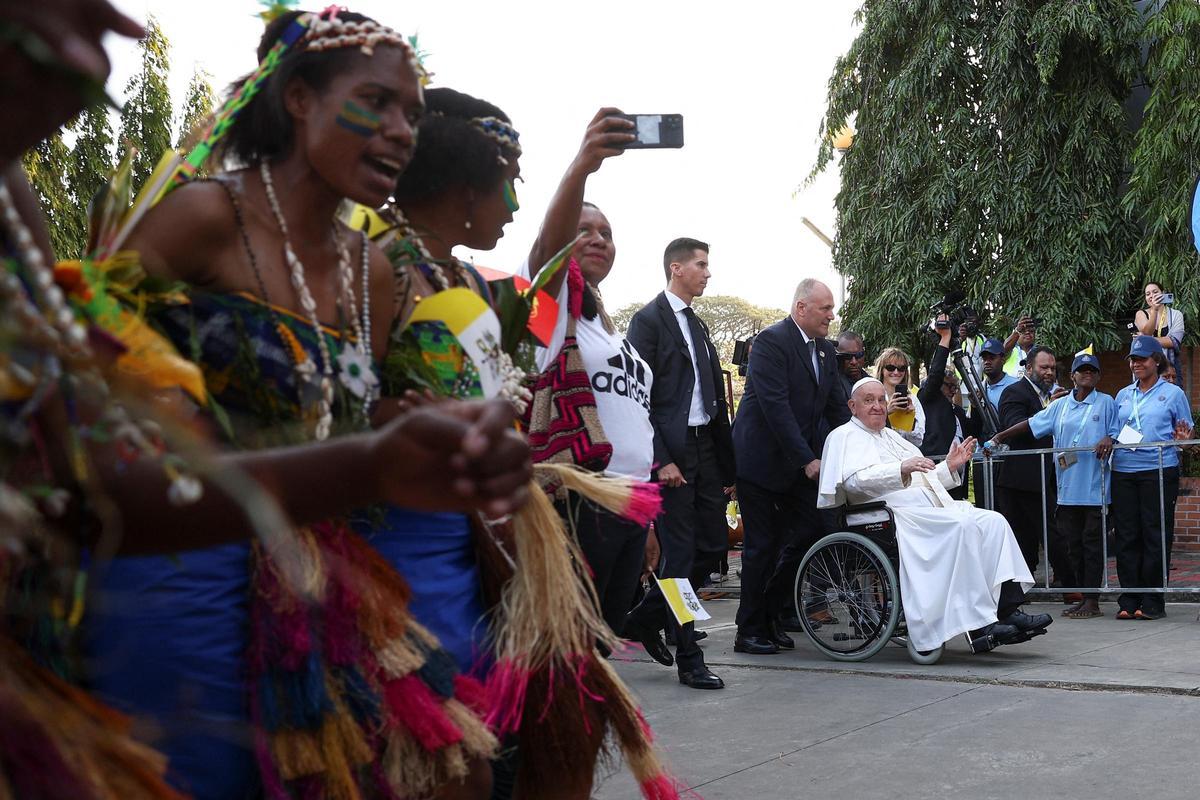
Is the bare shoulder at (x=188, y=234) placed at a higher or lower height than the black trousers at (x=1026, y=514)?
higher

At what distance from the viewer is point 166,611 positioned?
183cm

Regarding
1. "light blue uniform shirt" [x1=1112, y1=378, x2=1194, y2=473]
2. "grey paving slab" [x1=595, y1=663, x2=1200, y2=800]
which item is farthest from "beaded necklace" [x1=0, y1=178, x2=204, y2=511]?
"light blue uniform shirt" [x1=1112, y1=378, x2=1194, y2=473]

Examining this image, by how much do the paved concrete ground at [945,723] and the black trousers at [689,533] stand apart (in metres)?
0.28

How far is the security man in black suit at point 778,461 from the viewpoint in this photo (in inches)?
278

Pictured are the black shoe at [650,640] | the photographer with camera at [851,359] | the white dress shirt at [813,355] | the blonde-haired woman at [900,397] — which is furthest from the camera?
the photographer with camera at [851,359]

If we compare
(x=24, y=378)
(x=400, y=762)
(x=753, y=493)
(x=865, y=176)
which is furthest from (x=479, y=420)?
(x=865, y=176)

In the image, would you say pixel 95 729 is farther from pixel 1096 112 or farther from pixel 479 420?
pixel 1096 112

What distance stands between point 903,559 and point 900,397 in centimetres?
231

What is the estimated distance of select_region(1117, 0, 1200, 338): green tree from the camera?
49.0ft

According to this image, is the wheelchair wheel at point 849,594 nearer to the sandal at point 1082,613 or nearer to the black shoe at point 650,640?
the black shoe at point 650,640

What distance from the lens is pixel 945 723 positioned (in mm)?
5070

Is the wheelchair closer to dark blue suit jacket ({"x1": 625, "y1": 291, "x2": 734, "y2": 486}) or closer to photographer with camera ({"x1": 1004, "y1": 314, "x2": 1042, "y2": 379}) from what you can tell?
dark blue suit jacket ({"x1": 625, "y1": 291, "x2": 734, "y2": 486})

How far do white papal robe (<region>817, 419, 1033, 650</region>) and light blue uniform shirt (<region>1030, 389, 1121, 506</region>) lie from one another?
1.84m

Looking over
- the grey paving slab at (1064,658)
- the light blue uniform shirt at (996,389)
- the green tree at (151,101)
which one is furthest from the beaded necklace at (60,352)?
the green tree at (151,101)
